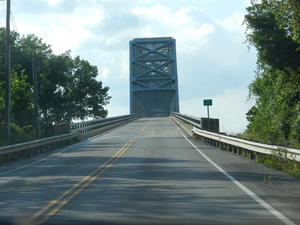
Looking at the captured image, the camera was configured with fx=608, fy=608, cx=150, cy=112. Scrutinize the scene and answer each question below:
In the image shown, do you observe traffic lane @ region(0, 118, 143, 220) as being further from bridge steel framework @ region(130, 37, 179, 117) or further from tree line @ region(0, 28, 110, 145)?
bridge steel framework @ region(130, 37, 179, 117)

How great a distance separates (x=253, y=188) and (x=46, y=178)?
6243mm

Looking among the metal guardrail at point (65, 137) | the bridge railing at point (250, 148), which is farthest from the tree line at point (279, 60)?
the metal guardrail at point (65, 137)

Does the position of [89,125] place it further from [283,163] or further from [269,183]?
[269,183]

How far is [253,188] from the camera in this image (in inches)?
536

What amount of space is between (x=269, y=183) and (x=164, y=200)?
390 cm

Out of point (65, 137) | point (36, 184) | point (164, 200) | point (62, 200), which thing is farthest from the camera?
point (65, 137)

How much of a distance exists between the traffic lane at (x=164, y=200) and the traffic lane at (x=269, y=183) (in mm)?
400

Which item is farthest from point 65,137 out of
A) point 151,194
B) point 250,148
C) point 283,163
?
point 151,194

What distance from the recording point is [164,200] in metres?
11.7

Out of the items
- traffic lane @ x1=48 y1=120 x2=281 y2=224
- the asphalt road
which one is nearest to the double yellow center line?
the asphalt road

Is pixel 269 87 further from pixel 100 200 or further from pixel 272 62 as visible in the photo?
pixel 100 200

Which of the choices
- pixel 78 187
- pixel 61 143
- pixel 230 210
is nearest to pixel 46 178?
pixel 78 187

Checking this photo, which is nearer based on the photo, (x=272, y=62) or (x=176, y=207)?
(x=176, y=207)

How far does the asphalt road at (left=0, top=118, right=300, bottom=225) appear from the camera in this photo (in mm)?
9820
